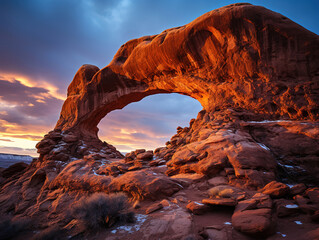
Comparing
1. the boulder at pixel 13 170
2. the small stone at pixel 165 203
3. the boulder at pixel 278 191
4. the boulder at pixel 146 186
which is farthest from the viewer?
the boulder at pixel 13 170

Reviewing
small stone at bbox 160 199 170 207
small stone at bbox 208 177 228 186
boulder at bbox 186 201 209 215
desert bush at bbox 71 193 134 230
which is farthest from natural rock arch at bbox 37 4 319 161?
desert bush at bbox 71 193 134 230

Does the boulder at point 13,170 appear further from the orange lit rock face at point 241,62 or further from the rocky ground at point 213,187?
the orange lit rock face at point 241,62

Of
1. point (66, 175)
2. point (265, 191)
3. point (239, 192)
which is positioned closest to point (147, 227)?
point (239, 192)

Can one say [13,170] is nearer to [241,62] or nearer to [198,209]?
[198,209]

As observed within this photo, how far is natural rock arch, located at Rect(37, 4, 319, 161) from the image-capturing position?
7898 mm

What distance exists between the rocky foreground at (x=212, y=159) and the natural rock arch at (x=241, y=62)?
48 millimetres

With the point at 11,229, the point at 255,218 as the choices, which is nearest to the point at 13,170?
the point at 11,229

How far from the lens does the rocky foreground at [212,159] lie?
3670 mm

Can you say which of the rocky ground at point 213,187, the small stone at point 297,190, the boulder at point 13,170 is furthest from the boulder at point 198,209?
the boulder at point 13,170

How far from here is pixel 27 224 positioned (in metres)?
5.79

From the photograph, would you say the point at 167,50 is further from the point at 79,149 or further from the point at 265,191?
the point at 79,149

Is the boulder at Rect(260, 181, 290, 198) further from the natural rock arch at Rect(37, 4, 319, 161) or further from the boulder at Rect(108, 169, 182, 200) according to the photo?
the natural rock arch at Rect(37, 4, 319, 161)

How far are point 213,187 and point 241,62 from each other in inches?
276

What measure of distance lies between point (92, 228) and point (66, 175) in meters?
6.74
